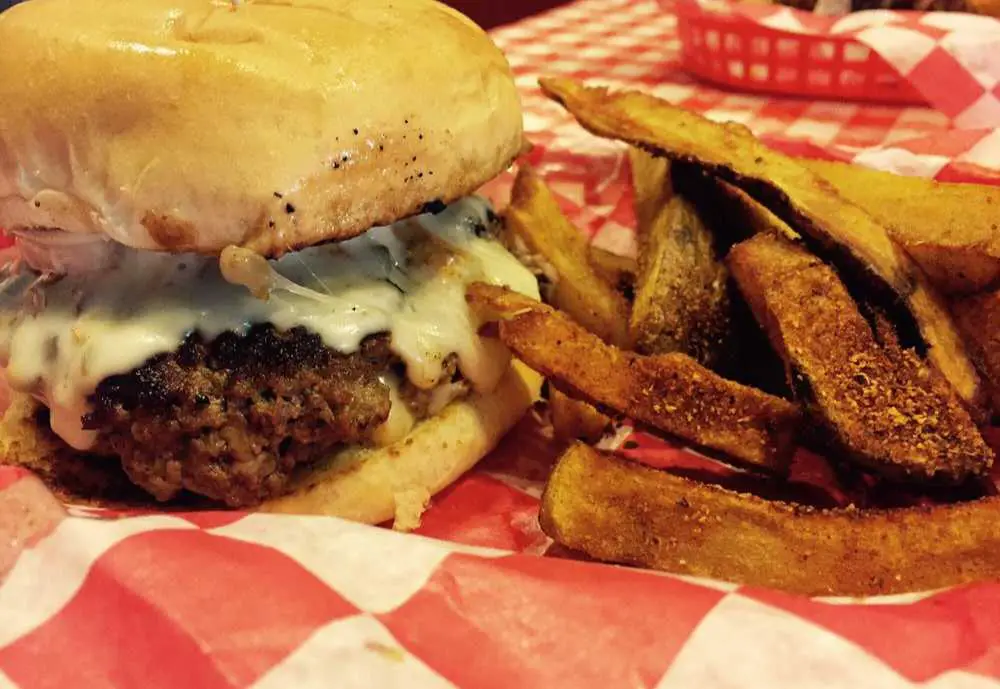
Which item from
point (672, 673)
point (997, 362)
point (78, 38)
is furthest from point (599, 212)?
point (672, 673)

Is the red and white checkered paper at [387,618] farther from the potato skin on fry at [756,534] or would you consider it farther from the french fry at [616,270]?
the french fry at [616,270]

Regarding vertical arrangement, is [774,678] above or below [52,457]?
above

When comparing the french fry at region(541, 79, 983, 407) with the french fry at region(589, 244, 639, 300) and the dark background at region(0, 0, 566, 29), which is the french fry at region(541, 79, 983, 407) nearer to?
the french fry at region(589, 244, 639, 300)

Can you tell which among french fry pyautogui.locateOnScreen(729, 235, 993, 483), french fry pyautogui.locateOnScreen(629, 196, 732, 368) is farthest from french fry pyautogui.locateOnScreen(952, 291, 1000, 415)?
french fry pyautogui.locateOnScreen(629, 196, 732, 368)

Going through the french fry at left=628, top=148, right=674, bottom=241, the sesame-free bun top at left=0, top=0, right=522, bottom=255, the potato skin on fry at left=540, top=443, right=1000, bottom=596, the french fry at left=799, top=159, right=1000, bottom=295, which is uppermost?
the sesame-free bun top at left=0, top=0, right=522, bottom=255

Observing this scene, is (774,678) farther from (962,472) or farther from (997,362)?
(997,362)
